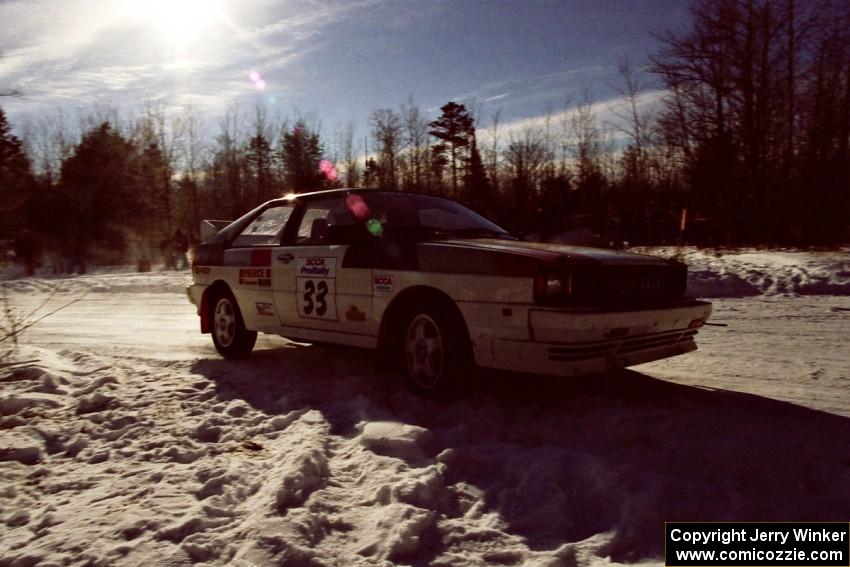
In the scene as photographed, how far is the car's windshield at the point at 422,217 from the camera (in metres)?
4.55

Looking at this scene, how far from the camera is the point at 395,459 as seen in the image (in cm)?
309

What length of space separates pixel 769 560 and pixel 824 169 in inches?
780

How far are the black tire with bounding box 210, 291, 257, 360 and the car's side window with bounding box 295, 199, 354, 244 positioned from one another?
1.24m

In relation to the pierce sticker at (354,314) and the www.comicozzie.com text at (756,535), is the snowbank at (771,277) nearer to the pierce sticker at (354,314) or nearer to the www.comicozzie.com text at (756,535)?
the pierce sticker at (354,314)

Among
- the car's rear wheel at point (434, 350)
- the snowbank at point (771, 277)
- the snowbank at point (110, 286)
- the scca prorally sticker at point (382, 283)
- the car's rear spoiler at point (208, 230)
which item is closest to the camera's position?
the car's rear wheel at point (434, 350)

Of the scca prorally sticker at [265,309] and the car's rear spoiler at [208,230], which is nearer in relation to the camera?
the scca prorally sticker at [265,309]

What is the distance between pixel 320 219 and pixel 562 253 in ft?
6.95

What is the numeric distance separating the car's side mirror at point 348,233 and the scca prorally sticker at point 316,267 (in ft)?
0.89

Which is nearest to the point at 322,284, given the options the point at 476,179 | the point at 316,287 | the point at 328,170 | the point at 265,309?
the point at 316,287

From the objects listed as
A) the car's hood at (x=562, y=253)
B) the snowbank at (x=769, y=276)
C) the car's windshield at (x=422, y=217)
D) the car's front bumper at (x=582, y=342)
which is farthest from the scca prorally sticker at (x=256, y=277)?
the snowbank at (x=769, y=276)

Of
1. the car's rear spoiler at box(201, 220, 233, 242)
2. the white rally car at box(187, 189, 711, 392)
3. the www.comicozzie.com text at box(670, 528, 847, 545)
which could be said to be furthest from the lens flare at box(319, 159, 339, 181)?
the www.comicozzie.com text at box(670, 528, 847, 545)

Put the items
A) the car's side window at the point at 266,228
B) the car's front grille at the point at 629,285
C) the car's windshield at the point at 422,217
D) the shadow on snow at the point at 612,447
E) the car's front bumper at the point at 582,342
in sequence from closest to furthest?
the shadow on snow at the point at 612,447
the car's front bumper at the point at 582,342
the car's front grille at the point at 629,285
the car's windshield at the point at 422,217
the car's side window at the point at 266,228

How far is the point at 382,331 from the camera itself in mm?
4250

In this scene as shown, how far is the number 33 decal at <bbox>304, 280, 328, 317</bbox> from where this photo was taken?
476 centimetres
